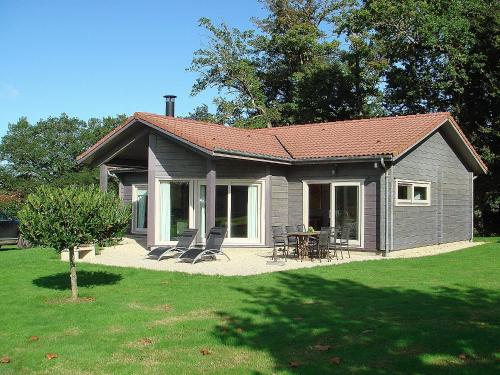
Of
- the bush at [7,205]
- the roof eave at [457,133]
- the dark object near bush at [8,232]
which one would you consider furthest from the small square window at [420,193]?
the bush at [7,205]

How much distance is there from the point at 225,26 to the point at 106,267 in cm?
2882

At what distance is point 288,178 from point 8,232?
→ 11102mm

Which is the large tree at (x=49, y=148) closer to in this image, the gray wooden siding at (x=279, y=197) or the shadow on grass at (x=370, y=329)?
the gray wooden siding at (x=279, y=197)

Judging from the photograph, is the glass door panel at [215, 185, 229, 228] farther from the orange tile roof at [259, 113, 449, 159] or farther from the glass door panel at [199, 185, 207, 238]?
the orange tile roof at [259, 113, 449, 159]

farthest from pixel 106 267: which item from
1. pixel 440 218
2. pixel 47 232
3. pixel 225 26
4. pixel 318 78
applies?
pixel 225 26

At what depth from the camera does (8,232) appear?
21.0 meters

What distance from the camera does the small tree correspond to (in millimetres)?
8984

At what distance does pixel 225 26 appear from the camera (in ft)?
128

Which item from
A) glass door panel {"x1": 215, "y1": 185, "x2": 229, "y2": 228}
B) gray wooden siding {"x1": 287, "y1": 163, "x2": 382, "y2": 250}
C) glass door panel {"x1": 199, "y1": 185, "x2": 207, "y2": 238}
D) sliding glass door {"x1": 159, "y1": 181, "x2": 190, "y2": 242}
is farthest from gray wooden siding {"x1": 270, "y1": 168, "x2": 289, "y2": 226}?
sliding glass door {"x1": 159, "y1": 181, "x2": 190, "y2": 242}

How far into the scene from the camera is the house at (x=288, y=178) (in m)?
15.8

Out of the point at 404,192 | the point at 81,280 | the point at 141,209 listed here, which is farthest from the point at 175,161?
the point at 404,192

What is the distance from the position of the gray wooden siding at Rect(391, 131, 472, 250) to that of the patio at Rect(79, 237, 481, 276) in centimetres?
54

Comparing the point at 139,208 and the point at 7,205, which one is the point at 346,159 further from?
the point at 7,205

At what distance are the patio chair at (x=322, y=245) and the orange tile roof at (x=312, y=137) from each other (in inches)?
110
